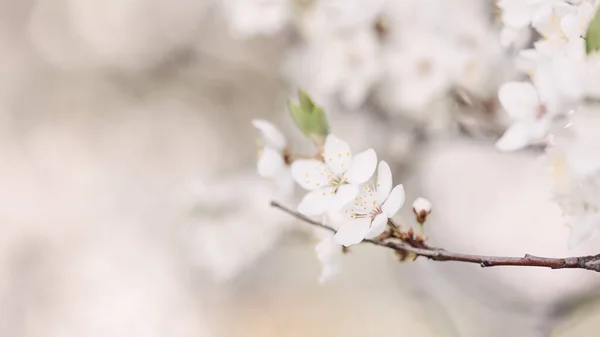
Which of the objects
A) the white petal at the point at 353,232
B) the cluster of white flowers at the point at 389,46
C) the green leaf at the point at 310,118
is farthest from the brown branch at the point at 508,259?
the cluster of white flowers at the point at 389,46

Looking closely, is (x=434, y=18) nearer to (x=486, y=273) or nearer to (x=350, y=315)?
(x=486, y=273)

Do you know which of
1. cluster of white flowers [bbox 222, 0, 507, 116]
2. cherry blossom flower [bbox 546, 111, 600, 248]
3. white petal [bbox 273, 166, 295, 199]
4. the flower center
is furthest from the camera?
cluster of white flowers [bbox 222, 0, 507, 116]

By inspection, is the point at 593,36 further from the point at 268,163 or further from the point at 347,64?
the point at 347,64

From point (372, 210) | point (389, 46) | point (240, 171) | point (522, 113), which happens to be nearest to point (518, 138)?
point (522, 113)

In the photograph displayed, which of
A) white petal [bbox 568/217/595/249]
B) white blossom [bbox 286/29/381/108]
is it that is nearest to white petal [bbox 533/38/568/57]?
white petal [bbox 568/217/595/249]

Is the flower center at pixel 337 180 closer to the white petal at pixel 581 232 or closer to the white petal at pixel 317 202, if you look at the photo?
the white petal at pixel 317 202

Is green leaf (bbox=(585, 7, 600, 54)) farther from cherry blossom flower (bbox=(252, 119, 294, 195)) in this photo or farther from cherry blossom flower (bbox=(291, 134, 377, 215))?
cherry blossom flower (bbox=(252, 119, 294, 195))

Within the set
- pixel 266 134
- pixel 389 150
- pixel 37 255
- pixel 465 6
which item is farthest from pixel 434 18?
pixel 37 255
